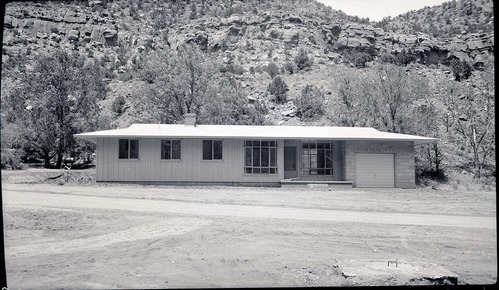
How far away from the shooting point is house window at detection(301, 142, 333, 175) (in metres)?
22.5

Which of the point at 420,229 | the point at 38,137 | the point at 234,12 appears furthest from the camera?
the point at 234,12

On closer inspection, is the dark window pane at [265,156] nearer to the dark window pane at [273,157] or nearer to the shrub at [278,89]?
the dark window pane at [273,157]

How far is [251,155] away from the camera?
2114 cm

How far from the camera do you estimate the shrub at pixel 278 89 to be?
141 ft

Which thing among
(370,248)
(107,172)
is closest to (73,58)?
(107,172)

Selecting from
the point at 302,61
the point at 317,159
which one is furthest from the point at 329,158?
the point at 302,61

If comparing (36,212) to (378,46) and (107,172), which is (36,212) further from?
(378,46)

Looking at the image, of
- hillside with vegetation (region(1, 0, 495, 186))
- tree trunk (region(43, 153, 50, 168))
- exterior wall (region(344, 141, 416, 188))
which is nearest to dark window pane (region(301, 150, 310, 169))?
exterior wall (region(344, 141, 416, 188))

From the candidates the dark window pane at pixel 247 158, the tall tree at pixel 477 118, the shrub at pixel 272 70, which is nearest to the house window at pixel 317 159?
the dark window pane at pixel 247 158

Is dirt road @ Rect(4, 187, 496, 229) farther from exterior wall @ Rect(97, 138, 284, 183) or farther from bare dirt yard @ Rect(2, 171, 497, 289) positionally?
exterior wall @ Rect(97, 138, 284, 183)

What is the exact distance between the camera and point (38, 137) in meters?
25.4

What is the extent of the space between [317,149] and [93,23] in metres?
45.4

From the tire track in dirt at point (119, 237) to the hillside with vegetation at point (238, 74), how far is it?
7.13 feet

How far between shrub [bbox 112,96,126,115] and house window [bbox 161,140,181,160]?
71.2 feet
